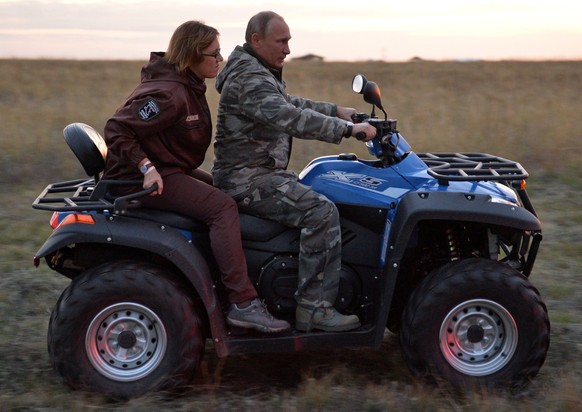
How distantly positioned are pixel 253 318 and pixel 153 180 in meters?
0.92

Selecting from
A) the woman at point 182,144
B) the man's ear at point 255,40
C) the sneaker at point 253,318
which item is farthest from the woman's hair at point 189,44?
the sneaker at point 253,318

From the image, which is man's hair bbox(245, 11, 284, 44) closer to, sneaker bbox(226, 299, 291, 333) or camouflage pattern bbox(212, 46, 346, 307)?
camouflage pattern bbox(212, 46, 346, 307)

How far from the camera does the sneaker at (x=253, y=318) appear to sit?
503cm

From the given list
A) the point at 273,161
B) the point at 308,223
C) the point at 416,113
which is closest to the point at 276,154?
the point at 273,161

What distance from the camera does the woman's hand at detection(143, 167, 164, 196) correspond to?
15.8 ft

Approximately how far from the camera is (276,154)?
5.25 metres

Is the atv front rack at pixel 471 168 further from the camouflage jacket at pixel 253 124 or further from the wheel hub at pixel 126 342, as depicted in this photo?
the wheel hub at pixel 126 342

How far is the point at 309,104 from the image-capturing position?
5.79 meters

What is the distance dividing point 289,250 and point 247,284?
1.11ft

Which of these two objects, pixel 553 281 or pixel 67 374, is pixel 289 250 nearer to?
pixel 67 374

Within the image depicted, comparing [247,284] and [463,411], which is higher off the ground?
[247,284]

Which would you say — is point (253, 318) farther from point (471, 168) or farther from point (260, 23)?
point (260, 23)

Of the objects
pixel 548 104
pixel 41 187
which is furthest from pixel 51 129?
pixel 548 104

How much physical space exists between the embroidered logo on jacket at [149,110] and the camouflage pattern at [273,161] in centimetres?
45
